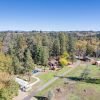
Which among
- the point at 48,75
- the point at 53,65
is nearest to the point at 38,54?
the point at 53,65

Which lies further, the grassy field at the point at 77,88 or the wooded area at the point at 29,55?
the grassy field at the point at 77,88

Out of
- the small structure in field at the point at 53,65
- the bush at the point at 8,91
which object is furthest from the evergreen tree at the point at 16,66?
the bush at the point at 8,91

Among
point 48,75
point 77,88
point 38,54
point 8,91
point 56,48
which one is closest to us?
point 8,91

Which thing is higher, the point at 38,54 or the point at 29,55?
the point at 29,55

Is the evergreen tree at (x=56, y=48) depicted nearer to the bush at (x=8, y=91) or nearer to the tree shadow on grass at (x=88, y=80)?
the tree shadow on grass at (x=88, y=80)

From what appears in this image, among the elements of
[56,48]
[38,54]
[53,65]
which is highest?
[56,48]

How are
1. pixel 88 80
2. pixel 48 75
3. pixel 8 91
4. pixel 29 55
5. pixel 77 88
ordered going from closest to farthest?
pixel 8 91 → pixel 77 88 → pixel 88 80 → pixel 29 55 → pixel 48 75

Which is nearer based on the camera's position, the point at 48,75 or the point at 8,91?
the point at 8,91

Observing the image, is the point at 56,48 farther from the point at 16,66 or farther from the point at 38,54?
the point at 16,66

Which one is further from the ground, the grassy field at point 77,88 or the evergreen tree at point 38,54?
the evergreen tree at point 38,54

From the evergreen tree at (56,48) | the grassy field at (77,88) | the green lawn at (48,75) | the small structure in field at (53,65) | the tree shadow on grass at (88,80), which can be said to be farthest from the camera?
the evergreen tree at (56,48)

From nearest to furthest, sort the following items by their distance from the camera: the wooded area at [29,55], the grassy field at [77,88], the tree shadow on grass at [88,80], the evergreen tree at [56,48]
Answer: the wooded area at [29,55] → the grassy field at [77,88] → the tree shadow on grass at [88,80] → the evergreen tree at [56,48]

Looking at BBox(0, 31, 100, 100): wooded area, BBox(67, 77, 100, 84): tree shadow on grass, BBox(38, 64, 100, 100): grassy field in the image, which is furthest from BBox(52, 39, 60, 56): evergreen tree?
BBox(67, 77, 100, 84): tree shadow on grass
